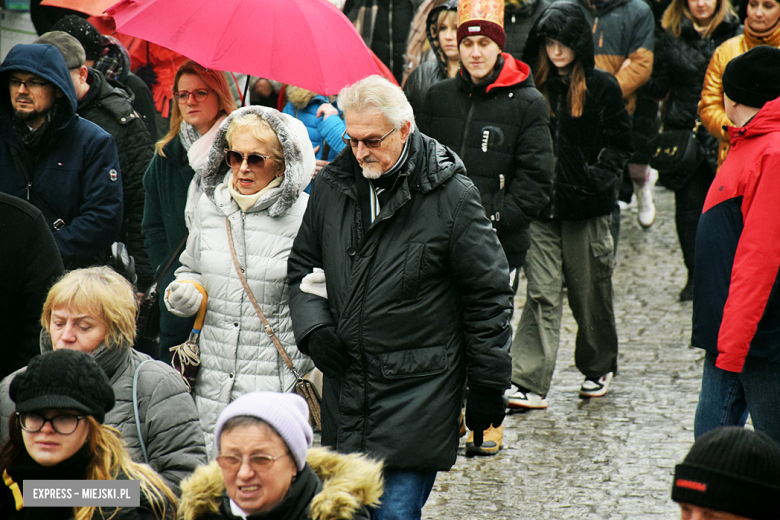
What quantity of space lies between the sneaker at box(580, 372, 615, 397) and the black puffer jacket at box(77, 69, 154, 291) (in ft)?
10.0

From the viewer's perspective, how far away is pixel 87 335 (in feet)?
12.1

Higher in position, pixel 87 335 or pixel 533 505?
pixel 87 335

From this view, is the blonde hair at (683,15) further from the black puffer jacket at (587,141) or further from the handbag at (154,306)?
the handbag at (154,306)

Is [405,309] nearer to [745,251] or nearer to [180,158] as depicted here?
[745,251]

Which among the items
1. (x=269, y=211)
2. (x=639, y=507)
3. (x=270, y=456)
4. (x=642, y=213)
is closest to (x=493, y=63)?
(x=269, y=211)

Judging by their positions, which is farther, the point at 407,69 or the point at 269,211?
the point at 407,69

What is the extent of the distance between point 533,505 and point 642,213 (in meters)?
6.69

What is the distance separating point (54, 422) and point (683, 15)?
7264 millimetres

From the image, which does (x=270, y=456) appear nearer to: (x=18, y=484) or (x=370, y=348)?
(x=18, y=484)

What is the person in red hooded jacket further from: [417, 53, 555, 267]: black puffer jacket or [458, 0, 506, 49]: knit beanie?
[458, 0, 506, 49]: knit beanie

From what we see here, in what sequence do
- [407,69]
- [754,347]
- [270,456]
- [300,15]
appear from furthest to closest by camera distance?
[407,69] < [300,15] < [754,347] < [270,456]

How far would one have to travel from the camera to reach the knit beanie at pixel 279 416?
9.96 ft

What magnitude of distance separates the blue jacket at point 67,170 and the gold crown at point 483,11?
220 cm

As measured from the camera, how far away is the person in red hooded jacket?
4344 mm
